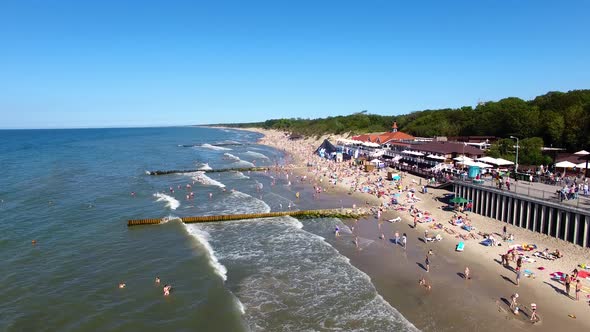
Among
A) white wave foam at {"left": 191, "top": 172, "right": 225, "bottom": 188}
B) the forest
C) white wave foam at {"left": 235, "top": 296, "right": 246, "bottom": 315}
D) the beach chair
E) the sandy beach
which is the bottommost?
white wave foam at {"left": 235, "top": 296, "right": 246, "bottom": 315}

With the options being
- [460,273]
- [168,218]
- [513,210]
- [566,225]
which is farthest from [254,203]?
[566,225]

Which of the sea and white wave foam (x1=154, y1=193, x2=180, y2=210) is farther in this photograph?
white wave foam (x1=154, y1=193, x2=180, y2=210)

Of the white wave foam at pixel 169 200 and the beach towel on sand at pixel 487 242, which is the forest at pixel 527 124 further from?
the white wave foam at pixel 169 200

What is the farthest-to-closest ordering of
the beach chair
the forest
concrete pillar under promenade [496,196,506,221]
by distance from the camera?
the forest < concrete pillar under promenade [496,196,506,221] < the beach chair

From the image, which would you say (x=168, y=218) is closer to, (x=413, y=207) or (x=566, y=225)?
(x=413, y=207)

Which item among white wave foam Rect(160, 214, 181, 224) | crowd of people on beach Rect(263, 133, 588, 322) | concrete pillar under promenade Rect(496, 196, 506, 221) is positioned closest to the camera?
crowd of people on beach Rect(263, 133, 588, 322)

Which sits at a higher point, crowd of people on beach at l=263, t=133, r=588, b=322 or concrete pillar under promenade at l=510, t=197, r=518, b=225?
concrete pillar under promenade at l=510, t=197, r=518, b=225

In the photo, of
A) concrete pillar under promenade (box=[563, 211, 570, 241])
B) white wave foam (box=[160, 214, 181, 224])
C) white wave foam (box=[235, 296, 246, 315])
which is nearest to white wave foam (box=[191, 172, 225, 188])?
white wave foam (box=[160, 214, 181, 224])

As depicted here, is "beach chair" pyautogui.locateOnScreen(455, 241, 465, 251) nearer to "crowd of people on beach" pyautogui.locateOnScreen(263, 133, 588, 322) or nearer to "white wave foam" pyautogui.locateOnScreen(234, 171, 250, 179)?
"crowd of people on beach" pyautogui.locateOnScreen(263, 133, 588, 322)
